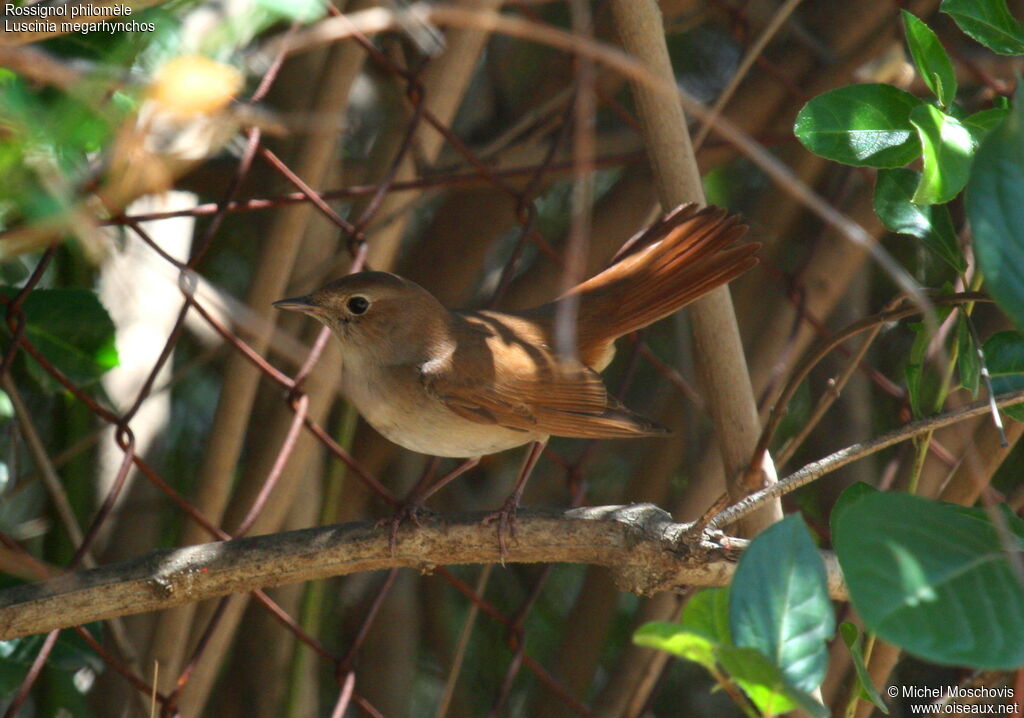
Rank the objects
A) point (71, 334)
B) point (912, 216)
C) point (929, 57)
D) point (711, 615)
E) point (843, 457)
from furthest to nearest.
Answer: point (71, 334) → point (912, 216) → point (929, 57) → point (843, 457) → point (711, 615)

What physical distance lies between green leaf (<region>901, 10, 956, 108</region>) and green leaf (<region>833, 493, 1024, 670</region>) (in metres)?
0.65

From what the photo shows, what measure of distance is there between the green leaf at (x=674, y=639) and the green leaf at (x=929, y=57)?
2.81 feet

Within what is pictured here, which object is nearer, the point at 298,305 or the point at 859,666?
the point at 859,666

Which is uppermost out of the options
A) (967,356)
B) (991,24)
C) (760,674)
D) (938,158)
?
(991,24)

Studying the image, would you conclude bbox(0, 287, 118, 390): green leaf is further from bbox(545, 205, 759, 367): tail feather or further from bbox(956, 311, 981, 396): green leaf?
bbox(956, 311, 981, 396): green leaf

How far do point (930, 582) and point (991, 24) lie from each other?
92 cm

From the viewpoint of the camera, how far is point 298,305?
233 centimetres

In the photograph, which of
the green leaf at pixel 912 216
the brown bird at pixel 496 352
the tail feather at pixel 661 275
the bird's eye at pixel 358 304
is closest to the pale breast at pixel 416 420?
the brown bird at pixel 496 352

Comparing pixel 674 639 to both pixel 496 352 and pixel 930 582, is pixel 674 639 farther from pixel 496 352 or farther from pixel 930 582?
pixel 496 352

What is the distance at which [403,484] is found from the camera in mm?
3355

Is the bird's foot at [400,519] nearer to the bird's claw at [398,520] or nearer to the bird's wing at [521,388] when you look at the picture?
the bird's claw at [398,520]

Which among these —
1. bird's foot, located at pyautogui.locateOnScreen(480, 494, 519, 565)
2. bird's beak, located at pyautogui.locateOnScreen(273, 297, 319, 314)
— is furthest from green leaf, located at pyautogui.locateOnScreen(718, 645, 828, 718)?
bird's beak, located at pyautogui.locateOnScreen(273, 297, 319, 314)

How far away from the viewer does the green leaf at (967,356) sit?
1.52m

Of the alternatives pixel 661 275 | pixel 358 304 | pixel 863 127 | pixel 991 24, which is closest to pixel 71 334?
pixel 358 304
